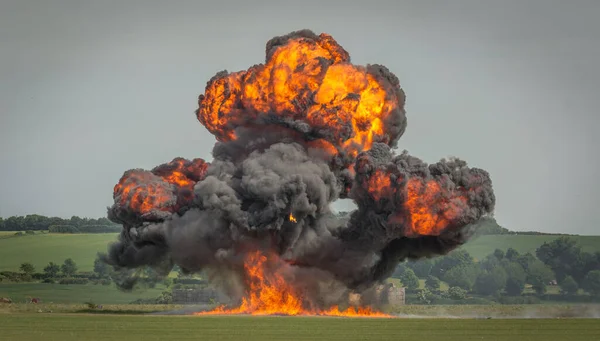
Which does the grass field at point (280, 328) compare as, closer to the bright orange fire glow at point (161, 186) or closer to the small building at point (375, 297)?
the small building at point (375, 297)

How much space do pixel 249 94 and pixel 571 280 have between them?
78.7m

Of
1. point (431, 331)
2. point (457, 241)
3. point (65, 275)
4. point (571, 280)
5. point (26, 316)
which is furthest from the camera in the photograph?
point (65, 275)

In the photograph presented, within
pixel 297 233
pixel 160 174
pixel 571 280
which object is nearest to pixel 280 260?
pixel 297 233

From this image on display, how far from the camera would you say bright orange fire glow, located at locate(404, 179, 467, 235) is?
106 metres

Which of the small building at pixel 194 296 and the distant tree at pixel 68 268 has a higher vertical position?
the distant tree at pixel 68 268

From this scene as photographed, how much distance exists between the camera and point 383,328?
87.5 metres

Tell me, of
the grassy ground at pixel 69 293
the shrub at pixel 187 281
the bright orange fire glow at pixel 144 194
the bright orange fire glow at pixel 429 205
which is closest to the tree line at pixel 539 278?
the shrub at pixel 187 281

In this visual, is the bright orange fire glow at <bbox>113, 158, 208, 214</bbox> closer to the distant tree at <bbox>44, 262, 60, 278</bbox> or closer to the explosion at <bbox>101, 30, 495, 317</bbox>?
the explosion at <bbox>101, 30, 495, 317</bbox>

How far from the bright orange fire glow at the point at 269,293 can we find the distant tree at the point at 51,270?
83.5m

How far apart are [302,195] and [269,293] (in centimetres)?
973

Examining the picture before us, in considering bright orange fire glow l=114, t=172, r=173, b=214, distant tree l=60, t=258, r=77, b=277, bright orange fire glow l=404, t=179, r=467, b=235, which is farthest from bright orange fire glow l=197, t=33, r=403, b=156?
distant tree l=60, t=258, r=77, b=277

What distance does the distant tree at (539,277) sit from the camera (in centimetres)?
18612

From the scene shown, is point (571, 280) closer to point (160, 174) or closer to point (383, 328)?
point (160, 174)

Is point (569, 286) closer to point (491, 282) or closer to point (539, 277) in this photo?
point (539, 277)
